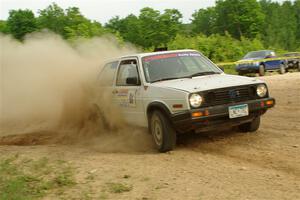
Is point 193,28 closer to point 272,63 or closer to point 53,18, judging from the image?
point 53,18

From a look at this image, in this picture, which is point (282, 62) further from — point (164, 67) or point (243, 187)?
point (243, 187)

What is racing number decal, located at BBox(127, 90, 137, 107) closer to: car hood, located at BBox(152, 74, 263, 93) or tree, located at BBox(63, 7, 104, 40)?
car hood, located at BBox(152, 74, 263, 93)

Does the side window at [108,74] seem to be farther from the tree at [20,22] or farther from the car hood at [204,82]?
the tree at [20,22]

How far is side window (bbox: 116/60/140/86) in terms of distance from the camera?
7.27 m

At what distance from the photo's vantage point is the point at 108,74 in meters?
8.49

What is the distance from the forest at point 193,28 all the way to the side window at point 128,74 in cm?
2133

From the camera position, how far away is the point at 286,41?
208 ft

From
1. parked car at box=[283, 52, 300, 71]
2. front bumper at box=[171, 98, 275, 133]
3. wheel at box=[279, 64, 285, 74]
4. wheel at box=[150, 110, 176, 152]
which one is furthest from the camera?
parked car at box=[283, 52, 300, 71]

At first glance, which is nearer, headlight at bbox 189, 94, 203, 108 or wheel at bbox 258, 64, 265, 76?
headlight at bbox 189, 94, 203, 108

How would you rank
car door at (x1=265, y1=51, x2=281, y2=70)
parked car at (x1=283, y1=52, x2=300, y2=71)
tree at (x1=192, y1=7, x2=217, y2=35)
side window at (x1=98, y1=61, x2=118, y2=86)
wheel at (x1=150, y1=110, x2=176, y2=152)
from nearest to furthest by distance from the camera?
wheel at (x1=150, y1=110, x2=176, y2=152) < side window at (x1=98, y1=61, x2=118, y2=86) < car door at (x1=265, y1=51, x2=281, y2=70) < parked car at (x1=283, y1=52, x2=300, y2=71) < tree at (x1=192, y1=7, x2=217, y2=35)

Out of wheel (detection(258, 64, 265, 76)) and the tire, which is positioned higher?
wheel (detection(258, 64, 265, 76))

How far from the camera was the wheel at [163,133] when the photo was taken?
6.40 meters

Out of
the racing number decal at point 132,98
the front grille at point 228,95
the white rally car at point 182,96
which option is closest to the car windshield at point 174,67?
the white rally car at point 182,96

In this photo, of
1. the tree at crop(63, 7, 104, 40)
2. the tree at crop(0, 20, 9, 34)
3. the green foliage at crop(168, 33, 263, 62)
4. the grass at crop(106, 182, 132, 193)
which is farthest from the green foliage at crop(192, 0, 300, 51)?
the grass at crop(106, 182, 132, 193)
